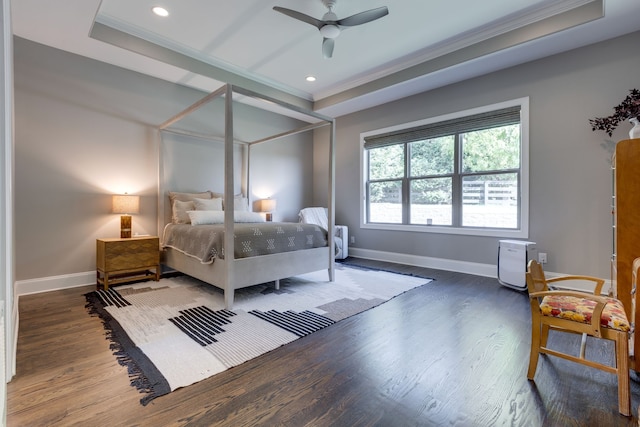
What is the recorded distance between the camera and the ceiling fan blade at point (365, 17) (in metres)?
2.74

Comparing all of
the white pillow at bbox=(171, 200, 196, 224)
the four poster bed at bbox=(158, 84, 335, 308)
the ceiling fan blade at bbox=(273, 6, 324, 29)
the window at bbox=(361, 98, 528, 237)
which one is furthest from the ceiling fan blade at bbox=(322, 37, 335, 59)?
the white pillow at bbox=(171, 200, 196, 224)

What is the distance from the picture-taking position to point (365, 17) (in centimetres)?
282

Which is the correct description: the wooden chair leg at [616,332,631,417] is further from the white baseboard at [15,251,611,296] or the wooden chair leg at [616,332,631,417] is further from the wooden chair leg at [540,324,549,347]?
the white baseboard at [15,251,611,296]

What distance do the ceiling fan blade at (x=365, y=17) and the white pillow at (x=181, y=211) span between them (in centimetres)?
294

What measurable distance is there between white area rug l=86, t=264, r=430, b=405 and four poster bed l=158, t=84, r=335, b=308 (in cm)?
23

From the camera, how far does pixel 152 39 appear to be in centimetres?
353

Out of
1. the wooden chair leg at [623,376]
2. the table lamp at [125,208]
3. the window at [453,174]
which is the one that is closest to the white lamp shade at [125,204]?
the table lamp at [125,208]

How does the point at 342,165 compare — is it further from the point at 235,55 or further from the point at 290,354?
the point at 290,354

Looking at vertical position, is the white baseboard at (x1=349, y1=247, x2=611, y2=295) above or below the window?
below

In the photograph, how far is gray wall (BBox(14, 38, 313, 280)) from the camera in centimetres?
320

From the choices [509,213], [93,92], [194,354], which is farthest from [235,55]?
[509,213]

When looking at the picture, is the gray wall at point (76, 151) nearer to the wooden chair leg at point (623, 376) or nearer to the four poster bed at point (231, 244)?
the four poster bed at point (231, 244)

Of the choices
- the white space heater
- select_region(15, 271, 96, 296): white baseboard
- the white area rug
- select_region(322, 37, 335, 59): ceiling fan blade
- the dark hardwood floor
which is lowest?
the dark hardwood floor

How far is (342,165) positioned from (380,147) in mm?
875
